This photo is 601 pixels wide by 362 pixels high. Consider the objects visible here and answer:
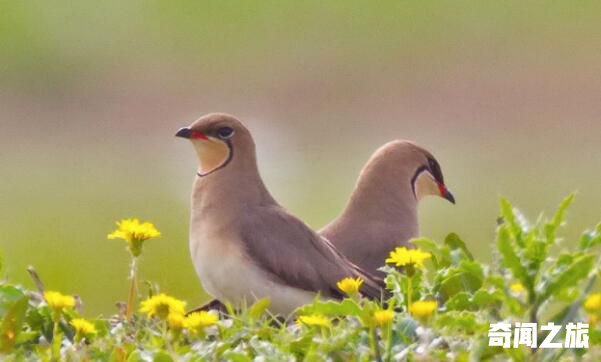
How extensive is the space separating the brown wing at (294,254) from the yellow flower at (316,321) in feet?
5.02

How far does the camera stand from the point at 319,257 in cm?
652

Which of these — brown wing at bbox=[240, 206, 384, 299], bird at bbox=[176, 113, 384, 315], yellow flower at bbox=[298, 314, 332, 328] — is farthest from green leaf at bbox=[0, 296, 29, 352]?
brown wing at bbox=[240, 206, 384, 299]

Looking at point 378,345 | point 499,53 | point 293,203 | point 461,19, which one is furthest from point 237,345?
point 461,19

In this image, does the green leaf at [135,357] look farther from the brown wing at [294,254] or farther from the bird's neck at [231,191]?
the bird's neck at [231,191]

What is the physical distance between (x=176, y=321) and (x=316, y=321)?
0.29m

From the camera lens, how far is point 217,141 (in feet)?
22.3

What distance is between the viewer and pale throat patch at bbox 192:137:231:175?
6.80m

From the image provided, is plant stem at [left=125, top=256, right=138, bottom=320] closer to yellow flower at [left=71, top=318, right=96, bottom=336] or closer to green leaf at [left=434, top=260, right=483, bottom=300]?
yellow flower at [left=71, top=318, right=96, bottom=336]

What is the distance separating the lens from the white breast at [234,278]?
21.2ft

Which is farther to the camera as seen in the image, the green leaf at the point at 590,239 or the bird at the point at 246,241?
the bird at the point at 246,241

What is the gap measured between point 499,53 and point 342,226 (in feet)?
37.0

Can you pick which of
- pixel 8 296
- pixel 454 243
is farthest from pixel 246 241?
pixel 8 296

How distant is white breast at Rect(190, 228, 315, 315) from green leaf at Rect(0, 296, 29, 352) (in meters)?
1.59

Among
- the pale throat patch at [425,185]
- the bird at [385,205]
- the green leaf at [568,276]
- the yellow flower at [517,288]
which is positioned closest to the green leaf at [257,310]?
the yellow flower at [517,288]
